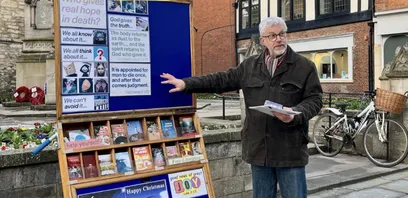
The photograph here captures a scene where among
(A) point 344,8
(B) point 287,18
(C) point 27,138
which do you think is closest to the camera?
(C) point 27,138

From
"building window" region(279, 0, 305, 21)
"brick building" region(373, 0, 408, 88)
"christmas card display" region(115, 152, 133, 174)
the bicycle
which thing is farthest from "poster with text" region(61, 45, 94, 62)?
"building window" region(279, 0, 305, 21)

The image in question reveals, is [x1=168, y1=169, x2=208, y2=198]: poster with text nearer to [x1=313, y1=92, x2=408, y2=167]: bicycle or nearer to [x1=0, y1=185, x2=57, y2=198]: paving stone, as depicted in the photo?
[x1=0, y1=185, x2=57, y2=198]: paving stone

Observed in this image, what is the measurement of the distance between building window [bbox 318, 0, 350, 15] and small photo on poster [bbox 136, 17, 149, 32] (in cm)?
1961

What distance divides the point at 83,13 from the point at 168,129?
1.09m

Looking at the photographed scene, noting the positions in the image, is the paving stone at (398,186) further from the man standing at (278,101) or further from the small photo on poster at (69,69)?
the small photo on poster at (69,69)

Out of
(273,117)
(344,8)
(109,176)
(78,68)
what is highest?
(344,8)

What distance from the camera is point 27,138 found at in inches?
197

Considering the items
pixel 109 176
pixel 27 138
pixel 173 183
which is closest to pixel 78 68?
pixel 109 176

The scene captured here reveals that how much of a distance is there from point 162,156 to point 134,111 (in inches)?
16.1

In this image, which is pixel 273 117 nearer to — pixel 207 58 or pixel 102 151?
pixel 102 151

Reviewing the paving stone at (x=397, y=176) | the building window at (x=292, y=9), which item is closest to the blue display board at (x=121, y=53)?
the paving stone at (x=397, y=176)

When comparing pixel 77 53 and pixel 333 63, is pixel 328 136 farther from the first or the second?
pixel 333 63

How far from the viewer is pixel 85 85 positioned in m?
3.03

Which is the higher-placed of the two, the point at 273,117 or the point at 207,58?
the point at 207,58
